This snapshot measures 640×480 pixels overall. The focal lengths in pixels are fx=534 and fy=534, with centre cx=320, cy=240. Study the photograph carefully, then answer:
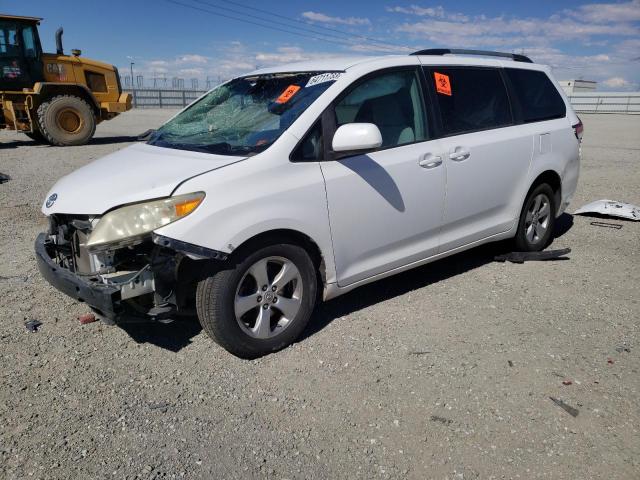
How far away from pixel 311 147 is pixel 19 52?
13.0m

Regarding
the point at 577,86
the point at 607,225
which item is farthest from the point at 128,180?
the point at 577,86

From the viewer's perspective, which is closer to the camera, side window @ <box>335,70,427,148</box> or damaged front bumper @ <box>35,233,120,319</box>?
damaged front bumper @ <box>35,233,120,319</box>

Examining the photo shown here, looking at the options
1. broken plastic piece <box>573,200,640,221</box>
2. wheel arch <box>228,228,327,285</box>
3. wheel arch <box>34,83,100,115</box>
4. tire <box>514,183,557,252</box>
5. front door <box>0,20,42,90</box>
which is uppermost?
front door <box>0,20,42,90</box>

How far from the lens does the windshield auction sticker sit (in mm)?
3606

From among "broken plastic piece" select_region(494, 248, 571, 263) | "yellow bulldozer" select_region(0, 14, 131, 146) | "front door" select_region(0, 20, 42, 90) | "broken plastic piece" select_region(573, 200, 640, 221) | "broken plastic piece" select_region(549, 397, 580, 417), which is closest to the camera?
"broken plastic piece" select_region(549, 397, 580, 417)

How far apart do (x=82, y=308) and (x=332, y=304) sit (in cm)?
189

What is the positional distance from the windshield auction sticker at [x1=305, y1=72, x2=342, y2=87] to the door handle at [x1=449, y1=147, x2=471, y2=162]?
108 cm

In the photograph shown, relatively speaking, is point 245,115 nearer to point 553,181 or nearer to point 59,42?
point 553,181

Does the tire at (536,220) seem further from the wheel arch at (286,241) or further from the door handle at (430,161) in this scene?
the wheel arch at (286,241)

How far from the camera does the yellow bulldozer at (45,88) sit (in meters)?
13.2

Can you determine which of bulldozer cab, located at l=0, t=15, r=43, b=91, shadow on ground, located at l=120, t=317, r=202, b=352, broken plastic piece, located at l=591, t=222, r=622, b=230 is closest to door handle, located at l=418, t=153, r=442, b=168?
shadow on ground, located at l=120, t=317, r=202, b=352

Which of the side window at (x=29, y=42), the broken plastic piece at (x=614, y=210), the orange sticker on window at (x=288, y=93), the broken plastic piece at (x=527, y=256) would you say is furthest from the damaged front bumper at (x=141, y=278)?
the side window at (x=29, y=42)

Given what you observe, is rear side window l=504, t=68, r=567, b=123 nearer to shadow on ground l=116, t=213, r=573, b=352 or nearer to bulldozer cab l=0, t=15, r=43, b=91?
shadow on ground l=116, t=213, r=573, b=352

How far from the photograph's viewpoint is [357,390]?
119 inches
